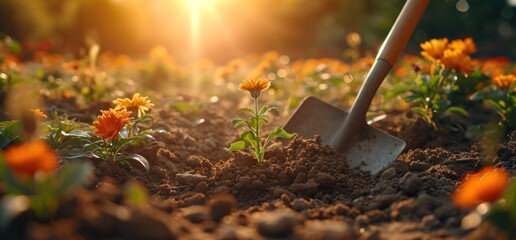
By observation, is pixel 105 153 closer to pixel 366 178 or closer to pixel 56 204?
pixel 56 204

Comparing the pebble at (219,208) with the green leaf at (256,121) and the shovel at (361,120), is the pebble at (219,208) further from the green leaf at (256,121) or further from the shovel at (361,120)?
the shovel at (361,120)

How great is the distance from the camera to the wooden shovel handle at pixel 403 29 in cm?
382

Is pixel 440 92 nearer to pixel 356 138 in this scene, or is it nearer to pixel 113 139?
pixel 356 138

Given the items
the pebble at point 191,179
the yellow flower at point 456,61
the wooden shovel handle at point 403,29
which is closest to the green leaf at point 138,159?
the pebble at point 191,179

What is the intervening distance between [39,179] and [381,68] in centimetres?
259

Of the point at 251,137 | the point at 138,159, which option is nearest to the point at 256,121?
the point at 251,137

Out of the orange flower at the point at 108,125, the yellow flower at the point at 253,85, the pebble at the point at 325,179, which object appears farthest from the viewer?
the yellow flower at the point at 253,85

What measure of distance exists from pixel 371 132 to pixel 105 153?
5.67ft

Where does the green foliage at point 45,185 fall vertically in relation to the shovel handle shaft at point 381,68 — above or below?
below

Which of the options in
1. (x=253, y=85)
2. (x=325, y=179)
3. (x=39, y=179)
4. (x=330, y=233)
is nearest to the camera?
(x=330, y=233)

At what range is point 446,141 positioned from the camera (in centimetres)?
405

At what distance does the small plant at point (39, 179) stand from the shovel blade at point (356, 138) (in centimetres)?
200

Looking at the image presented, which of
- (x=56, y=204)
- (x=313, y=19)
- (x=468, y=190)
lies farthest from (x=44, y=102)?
(x=313, y=19)

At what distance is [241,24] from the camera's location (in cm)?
1909
